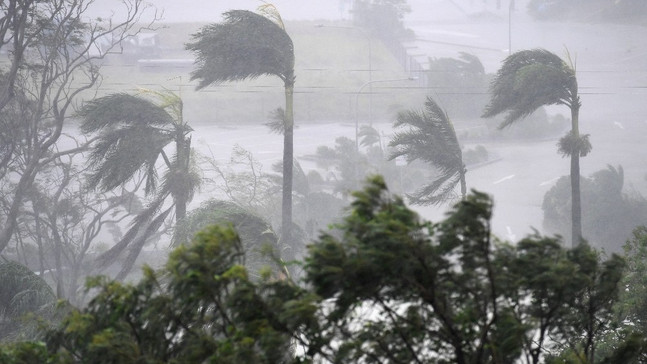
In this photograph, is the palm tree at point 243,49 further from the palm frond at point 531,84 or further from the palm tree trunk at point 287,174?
the palm frond at point 531,84

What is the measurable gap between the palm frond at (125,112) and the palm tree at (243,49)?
1180 millimetres

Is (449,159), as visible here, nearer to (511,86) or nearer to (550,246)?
(511,86)

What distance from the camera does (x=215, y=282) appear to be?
18.3ft

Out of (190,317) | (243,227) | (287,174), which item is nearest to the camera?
(190,317)

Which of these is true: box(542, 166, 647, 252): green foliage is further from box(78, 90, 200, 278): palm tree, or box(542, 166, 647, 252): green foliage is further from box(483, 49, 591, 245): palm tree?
box(78, 90, 200, 278): palm tree

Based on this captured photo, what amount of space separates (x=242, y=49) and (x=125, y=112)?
110 inches


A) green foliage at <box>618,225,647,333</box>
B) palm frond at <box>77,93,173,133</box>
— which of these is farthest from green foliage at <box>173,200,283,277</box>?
green foliage at <box>618,225,647,333</box>

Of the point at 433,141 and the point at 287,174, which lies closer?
the point at 433,141

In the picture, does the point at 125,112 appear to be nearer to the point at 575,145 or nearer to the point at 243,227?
the point at 243,227

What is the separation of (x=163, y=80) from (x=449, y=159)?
25.6 m

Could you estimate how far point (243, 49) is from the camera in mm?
17875

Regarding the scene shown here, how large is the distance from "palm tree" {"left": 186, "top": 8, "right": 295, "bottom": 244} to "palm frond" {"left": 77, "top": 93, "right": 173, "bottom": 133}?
1.18m

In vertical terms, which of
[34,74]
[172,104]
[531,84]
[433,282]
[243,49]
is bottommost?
[433,282]

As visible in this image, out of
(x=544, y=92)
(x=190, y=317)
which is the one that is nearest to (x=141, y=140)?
(x=544, y=92)
